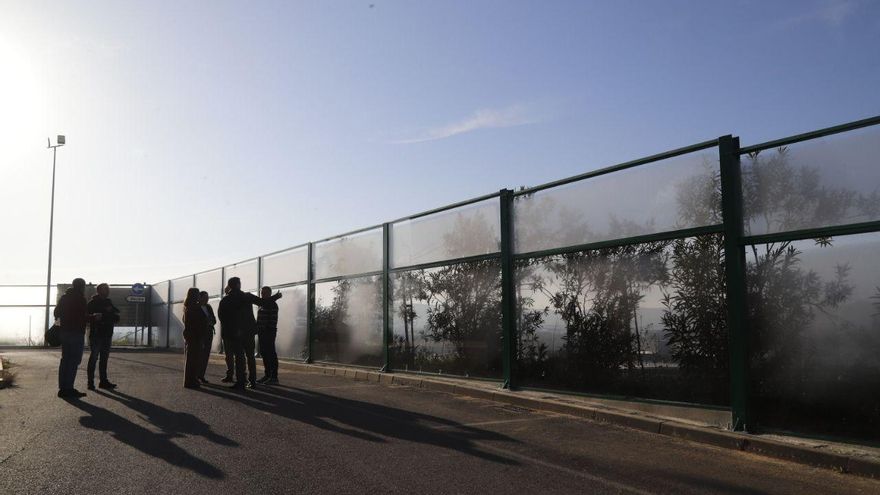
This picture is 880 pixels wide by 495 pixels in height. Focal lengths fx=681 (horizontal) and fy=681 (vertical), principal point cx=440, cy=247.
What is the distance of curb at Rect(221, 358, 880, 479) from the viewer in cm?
563

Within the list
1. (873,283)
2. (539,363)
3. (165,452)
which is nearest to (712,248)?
(873,283)

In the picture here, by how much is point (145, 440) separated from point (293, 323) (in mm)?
11463

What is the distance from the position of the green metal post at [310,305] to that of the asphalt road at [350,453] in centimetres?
767

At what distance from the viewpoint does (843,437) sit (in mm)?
6219

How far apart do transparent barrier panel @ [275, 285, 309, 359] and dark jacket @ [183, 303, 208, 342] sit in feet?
17.7

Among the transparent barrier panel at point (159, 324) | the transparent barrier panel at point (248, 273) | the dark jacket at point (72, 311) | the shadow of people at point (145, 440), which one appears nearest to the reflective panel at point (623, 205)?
the shadow of people at point (145, 440)

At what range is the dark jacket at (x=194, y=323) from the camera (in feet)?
37.7

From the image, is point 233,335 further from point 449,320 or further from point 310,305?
point 310,305

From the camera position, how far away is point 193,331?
11.6 m

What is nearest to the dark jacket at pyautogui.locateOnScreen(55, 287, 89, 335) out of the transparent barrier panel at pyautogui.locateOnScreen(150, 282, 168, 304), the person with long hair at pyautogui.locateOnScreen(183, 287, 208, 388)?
the person with long hair at pyautogui.locateOnScreen(183, 287, 208, 388)

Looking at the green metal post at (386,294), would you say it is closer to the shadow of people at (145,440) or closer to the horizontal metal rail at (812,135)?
the shadow of people at (145,440)

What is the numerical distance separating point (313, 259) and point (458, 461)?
40.0 ft

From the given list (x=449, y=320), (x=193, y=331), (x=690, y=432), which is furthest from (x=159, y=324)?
(x=690, y=432)

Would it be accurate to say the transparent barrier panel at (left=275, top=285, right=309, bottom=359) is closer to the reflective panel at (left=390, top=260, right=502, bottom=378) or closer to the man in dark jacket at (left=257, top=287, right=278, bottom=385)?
the reflective panel at (left=390, top=260, right=502, bottom=378)
